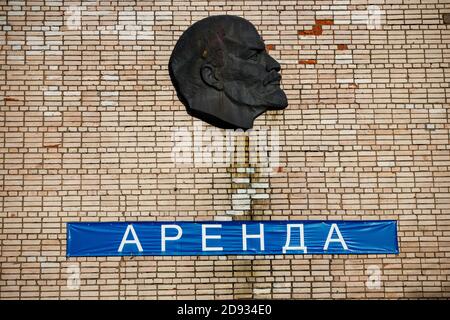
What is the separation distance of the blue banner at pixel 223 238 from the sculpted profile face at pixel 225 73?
3.64 feet

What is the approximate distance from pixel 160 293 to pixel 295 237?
4.81 feet

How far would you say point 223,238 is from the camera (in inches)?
259

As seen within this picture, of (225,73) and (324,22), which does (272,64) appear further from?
(324,22)

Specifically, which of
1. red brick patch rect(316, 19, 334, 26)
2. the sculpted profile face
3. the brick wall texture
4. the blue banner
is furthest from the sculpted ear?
the blue banner

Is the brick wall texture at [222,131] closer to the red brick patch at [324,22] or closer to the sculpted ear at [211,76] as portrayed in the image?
the red brick patch at [324,22]

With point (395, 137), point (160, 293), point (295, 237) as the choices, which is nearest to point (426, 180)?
point (395, 137)

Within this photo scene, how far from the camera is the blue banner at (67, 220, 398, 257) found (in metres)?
6.53

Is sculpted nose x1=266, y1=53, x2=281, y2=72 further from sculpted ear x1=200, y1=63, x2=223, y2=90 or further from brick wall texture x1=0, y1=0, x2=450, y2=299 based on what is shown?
sculpted ear x1=200, y1=63, x2=223, y2=90

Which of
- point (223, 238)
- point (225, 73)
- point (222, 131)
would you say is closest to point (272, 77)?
point (225, 73)

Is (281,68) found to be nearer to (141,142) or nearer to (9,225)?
(141,142)

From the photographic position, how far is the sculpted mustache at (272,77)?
6.85m

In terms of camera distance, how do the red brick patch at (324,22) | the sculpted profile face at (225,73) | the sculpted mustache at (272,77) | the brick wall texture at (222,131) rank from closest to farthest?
1. the brick wall texture at (222,131)
2. the sculpted profile face at (225,73)
3. the sculpted mustache at (272,77)
4. the red brick patch at (324,22)

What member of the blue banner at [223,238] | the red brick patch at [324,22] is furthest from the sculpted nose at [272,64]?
the blue banner at [223,238]

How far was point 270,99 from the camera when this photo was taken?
6801 millimetres
